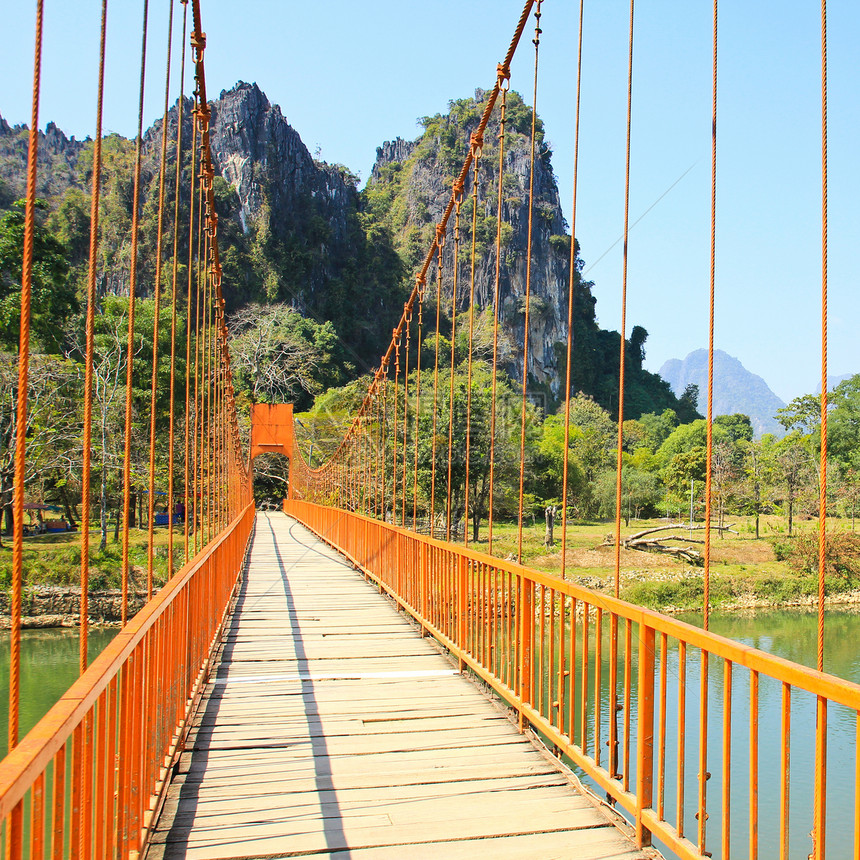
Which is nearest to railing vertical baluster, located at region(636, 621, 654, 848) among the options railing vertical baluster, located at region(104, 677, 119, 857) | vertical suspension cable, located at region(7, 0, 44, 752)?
railing vertical baluster, located at region(104, 677, 119, 857)

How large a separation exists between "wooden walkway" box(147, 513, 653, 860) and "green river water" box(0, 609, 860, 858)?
2222 mm

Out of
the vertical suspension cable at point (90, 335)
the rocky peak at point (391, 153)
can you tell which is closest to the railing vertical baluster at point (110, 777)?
the vertical suspension cable at point (90, 335)

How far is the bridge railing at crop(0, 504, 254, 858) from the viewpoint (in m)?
1.38

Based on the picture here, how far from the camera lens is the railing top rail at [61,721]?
127cm

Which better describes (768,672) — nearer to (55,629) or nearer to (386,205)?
(55,629)

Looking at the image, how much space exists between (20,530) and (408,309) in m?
9.36

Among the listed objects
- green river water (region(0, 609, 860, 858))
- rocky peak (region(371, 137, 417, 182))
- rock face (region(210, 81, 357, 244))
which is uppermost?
rocky peak (region(371, 137, 417, 182))

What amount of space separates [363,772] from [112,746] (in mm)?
1332

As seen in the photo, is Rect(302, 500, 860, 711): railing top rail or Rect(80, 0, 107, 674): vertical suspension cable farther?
Rect(80, 0, 107, 674): vertical suspension cable

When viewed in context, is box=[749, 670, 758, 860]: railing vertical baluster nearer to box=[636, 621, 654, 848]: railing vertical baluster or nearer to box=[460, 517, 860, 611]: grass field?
box=[636, 621, 654, 848]: railing vertical baluster

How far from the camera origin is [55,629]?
63.4 feet

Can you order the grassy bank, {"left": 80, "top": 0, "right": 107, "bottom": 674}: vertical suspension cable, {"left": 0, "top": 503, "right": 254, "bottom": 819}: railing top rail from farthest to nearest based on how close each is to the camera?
the grassy bank < {"left": 80, "top": 0, "right": 107, "bottom": 674}: vertical suspension cable < {"left": 0, "top": 503, "right": 254, "bottom": 819}: railing top rail

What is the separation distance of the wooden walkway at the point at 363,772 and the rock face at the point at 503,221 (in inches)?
2703

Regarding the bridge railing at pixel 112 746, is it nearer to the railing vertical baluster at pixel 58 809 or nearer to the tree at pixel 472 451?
the railing vertical baluster at pixel 58 809
